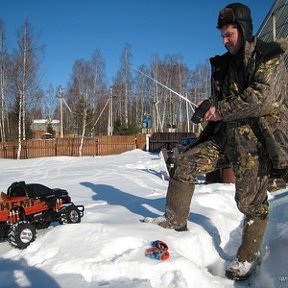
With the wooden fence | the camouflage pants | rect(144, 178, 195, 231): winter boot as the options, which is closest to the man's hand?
the camouflage pants

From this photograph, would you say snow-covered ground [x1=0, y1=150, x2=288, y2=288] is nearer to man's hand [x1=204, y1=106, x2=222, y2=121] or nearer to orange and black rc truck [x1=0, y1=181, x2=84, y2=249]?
orange and black rc truck [x1=0, y1=181, x2=84, y2=249]

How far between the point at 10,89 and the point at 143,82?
23475mm

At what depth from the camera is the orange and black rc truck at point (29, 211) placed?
3.45m

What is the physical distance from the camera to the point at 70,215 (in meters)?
4.12

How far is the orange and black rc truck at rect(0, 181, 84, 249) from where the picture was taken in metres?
3.45

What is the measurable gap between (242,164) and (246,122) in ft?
1.11

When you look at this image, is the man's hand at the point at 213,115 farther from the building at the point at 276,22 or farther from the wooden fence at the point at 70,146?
the wooden fence at the point at 70,146

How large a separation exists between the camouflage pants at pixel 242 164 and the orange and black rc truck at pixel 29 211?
4.56 feet

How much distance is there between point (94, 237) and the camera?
3.37 meters

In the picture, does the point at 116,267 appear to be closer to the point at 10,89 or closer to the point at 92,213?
the point at 92,213

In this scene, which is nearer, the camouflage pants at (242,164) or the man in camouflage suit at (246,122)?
the man in camouflage suit at (246,122)

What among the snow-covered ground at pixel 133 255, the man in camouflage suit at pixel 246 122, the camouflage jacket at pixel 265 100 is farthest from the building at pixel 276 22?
the camouflage jacket at pixel 265 100

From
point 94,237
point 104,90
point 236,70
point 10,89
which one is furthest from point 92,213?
point 104,90

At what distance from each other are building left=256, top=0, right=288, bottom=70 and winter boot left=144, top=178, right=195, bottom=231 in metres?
15.8
